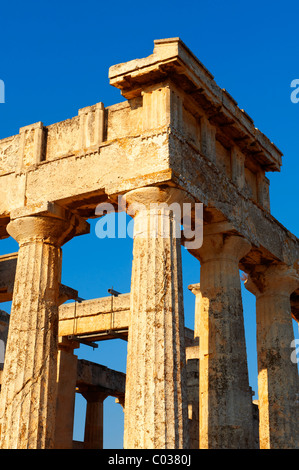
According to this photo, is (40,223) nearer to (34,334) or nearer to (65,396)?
(34,334)

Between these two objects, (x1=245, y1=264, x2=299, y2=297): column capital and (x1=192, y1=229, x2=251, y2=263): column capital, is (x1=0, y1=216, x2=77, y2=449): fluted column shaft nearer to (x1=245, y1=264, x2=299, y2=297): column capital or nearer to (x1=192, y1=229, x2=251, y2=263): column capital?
(x1=192, y1=229, x2=251, y2=263): column capital

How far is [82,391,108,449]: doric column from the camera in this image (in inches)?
1309

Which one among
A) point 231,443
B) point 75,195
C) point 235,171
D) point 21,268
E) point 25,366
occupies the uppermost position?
point 235,171

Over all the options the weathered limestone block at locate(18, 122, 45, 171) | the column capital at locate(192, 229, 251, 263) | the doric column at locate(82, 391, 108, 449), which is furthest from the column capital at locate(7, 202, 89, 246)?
the doric column at locate(82, 391, 108, 449)

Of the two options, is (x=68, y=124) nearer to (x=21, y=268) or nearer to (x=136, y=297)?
(x=21, y=268)

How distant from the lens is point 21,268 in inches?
693

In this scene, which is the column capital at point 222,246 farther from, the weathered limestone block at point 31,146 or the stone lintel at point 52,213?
the weathered limestone block at point 31,146

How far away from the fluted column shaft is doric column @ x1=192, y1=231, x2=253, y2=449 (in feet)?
11.6

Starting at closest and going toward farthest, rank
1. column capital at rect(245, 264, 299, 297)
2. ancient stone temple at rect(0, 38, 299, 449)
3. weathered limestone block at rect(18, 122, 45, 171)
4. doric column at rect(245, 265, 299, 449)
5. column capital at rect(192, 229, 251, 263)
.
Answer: ancient stone temple at rect(0, 38, 299, 449) → column capital at rect(192, 229, 251, 263) → weathered limestone block at rect(18, 122, 45, 171) → doric column at rect(245, 265, 299, 449) → column capital at rect(245, 264, 299, 297)

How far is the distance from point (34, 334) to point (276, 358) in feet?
22.7

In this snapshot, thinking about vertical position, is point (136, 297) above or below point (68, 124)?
below

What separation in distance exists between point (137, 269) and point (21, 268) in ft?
11.3

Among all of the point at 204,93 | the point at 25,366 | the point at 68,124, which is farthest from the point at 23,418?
the point at 204,93

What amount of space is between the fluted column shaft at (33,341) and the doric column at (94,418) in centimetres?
1631
